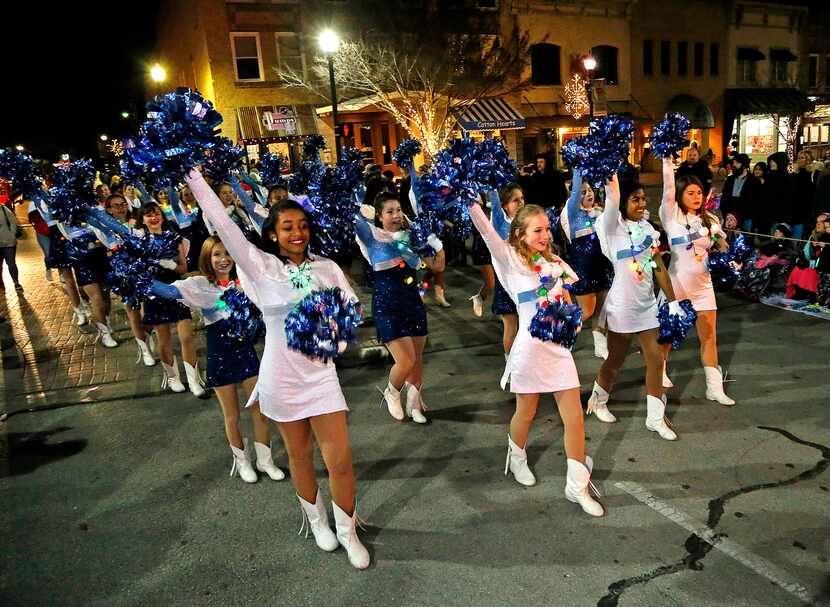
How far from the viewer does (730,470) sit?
4.02 m

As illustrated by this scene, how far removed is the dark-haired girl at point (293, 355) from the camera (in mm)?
3072

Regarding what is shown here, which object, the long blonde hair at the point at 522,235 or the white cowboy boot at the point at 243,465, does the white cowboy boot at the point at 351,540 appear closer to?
the white cowboy boot at the point at 243,465

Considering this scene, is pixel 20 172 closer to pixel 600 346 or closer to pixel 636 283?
pixel 600 346

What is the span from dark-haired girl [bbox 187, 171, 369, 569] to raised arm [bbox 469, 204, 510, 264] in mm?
837

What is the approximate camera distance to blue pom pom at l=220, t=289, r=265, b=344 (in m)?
3.65

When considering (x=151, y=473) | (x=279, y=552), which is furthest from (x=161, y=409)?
(x=279, y=552)

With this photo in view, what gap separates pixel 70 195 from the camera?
6.55 metres

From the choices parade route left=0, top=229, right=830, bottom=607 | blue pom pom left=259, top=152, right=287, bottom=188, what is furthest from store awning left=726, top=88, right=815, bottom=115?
blue pom pom left=259, top=152, right=287, bottom=188

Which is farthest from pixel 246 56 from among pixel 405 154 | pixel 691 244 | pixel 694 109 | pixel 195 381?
pixel 691 244

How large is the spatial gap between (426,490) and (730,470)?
194 cm

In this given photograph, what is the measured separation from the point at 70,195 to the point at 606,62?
2668cm

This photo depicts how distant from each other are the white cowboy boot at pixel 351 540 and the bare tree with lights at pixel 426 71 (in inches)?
710

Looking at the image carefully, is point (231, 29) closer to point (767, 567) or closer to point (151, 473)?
point (151, 473)

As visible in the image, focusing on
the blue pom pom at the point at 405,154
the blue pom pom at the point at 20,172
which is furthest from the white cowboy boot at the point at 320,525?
the blue pom pom at the point at 20,172
